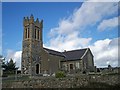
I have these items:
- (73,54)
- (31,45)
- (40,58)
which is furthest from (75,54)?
(31,45)

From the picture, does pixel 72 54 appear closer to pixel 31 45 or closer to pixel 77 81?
pixel 31 45

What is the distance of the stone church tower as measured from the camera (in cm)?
3862

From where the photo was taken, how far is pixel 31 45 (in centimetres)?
3972

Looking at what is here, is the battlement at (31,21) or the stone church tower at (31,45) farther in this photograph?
the battlement at (31,21)

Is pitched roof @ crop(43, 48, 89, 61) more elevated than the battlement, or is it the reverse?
the battlement

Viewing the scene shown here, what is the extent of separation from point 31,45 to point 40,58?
3795 mm

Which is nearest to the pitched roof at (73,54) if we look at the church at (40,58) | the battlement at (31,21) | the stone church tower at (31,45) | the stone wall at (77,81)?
the church at (40,58)

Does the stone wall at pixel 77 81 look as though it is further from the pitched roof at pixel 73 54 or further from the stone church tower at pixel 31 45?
the pitched roof at pixel 73 54

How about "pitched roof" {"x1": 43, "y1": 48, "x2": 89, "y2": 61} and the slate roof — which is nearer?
"pitched roof" {"x1": 43, "y1": 48, "x2": 89, "y2": 61}

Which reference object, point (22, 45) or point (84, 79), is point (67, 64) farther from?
point (84, 79)

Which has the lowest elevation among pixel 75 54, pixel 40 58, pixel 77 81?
pixel 77 81

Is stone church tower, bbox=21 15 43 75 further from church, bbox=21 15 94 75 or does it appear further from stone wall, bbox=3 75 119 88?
stone wall, bbox=3 75 119 88

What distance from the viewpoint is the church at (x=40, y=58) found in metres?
39.2

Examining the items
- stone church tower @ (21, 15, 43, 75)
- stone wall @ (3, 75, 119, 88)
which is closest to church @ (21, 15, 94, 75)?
stone church tower @ (21, 15, 43, 75)
